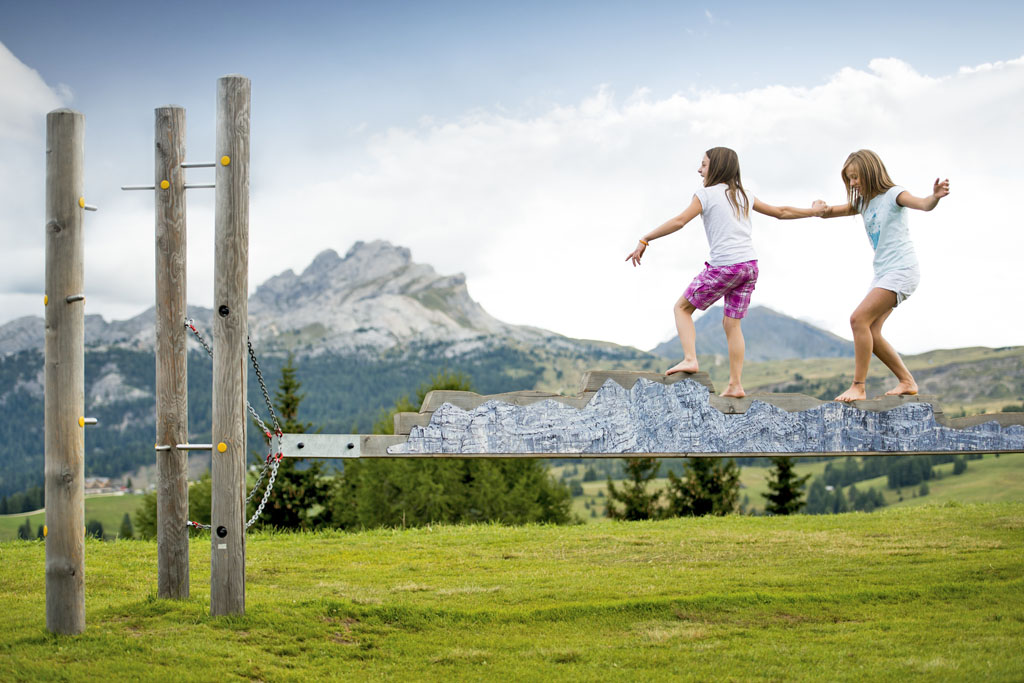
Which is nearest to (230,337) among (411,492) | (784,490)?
(411,492)

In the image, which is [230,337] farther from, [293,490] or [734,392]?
[293,490]

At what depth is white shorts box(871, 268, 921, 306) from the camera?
9766mm

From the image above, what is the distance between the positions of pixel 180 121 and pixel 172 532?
447 cm

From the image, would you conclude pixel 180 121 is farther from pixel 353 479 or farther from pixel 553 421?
pixel 353 479

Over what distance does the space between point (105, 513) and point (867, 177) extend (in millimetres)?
143505

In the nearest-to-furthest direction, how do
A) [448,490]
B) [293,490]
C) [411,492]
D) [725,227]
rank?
[725,227] < [411,492] < [448,490] < [293,490]

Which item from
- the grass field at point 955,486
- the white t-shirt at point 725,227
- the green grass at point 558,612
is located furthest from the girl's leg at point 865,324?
the grass field at point 955,486

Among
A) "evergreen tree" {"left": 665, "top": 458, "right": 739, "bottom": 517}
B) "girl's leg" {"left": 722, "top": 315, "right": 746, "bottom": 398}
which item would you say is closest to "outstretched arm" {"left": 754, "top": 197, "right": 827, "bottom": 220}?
"girl's leg" {"left": 722, "top": 315, "right": 746, "bottom": 398}

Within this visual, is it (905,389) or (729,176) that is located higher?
(729,176)

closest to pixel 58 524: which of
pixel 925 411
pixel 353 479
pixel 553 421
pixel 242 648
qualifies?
pixel 242 648

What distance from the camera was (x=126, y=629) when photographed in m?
8.38

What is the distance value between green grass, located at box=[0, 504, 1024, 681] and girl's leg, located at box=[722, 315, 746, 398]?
2.62 metres

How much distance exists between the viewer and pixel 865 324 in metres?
9.91

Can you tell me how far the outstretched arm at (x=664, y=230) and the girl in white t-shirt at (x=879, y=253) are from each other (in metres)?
2.00
